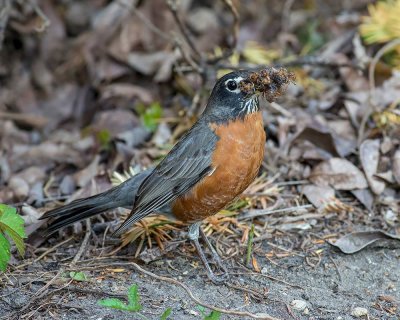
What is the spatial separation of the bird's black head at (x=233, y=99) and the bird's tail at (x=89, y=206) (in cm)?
86

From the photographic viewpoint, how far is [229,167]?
4.28 meters

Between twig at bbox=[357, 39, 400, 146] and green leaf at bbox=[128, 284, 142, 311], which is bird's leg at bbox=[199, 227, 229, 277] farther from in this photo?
twig at bbox=[357, 39, 400, 146]

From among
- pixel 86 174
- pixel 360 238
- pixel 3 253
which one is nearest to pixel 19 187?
pixel 86 174

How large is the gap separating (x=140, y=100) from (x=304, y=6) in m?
2.80

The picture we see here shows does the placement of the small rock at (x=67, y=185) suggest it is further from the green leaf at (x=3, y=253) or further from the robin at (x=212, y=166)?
the green leaf at (x=3, y=253)

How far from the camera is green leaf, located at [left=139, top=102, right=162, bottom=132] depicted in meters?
6.17

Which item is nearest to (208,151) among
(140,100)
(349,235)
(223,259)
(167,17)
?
(223,259)

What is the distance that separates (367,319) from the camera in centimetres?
385

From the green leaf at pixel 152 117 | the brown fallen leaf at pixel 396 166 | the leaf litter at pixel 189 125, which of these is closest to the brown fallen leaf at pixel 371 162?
the leaf litter at pixel 189 125

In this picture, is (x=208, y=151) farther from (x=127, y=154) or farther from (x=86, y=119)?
(x=86, y=119)

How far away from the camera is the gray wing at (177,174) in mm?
4371

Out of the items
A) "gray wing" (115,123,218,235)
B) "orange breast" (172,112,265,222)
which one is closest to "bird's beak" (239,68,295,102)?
"orange breast" (172,112,265,222)

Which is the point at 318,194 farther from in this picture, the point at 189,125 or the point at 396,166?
the point at 189,125

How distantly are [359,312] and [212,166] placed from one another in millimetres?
1311
